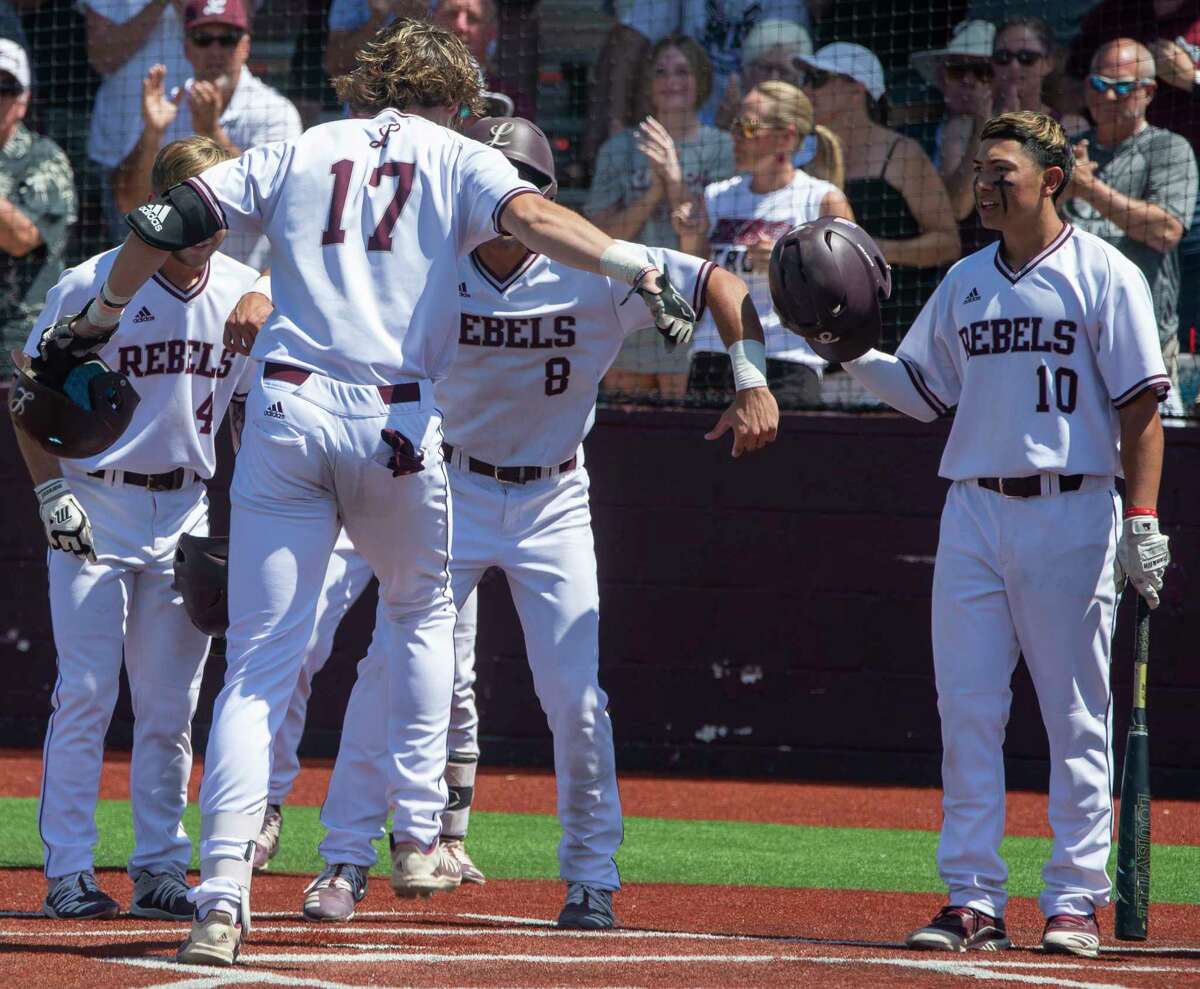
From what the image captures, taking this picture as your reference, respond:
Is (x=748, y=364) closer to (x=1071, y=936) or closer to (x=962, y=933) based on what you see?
(x=962, y=933)

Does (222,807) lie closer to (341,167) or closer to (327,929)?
(327,929)

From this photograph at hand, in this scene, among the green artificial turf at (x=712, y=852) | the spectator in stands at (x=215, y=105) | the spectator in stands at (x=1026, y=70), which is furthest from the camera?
the spectator in stands at (x=215, y=105)

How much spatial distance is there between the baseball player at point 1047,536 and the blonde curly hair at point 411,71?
1.56m

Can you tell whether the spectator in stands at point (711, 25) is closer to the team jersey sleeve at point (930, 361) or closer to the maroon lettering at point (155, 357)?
the team jersey sleeve at point (930, 361)

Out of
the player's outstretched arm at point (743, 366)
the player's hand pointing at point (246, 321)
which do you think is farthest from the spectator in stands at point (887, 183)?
the player's hand pointing at point (246, 321)

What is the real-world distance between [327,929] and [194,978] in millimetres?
973

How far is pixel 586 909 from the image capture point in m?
4.71

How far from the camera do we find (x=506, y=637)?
361 inches

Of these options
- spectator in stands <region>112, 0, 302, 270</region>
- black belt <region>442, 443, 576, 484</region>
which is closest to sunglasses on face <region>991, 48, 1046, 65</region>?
spectator in stands <region>112, 0, 302, 270</region>

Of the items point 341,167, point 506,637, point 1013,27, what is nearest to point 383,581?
point 341,167

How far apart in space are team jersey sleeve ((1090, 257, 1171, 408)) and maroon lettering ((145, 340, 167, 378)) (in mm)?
2595

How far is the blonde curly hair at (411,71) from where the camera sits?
165 inches

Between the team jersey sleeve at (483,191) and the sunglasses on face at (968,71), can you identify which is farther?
the sunglasses on face at (968,71)

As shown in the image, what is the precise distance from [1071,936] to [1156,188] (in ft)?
17.1
